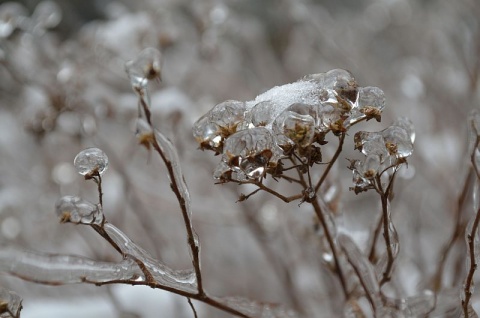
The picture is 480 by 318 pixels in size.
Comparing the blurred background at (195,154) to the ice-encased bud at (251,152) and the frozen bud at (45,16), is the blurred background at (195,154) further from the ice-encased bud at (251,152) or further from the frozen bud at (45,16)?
the ice-encased bud at (251,152)

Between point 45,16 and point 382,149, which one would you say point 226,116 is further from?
point 45,16

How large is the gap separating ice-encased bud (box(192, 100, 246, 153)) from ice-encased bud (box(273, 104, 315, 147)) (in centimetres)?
6

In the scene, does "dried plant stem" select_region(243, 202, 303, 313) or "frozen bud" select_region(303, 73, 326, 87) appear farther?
"dried plant stem" select_region(243, 202, 303, 313)

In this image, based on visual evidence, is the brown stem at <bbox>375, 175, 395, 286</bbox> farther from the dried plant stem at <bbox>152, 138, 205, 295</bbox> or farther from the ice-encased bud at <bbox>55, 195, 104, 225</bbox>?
the ice-encased bud at <bbox>55, 195, 104, 225</bbox>

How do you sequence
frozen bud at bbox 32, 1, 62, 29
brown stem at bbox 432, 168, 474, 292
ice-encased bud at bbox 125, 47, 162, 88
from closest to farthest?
ice-encased bud at bbox 125, 47, 162, 88, brown stem at bbox 432, 168, 474, 292, frozen bud at bbox 32, 1, 62, 29

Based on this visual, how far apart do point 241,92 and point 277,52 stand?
135cm

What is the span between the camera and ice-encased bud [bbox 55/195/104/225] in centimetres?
72

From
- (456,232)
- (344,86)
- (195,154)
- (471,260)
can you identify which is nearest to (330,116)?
(344,86)

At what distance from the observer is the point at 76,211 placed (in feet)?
2.37

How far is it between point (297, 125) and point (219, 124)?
0.11 m

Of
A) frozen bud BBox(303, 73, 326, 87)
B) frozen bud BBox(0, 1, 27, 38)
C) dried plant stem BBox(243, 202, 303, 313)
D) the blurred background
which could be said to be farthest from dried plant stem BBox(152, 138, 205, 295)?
frozen bud BBox(0, 1, 27, 38)

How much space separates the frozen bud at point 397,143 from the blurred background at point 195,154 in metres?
0.32

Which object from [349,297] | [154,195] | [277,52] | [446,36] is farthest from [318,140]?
[277,52]

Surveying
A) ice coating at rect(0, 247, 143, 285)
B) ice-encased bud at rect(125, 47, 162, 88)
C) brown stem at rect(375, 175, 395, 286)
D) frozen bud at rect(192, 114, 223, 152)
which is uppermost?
ice-encased bud at rect(125, 47, 162, 88)
